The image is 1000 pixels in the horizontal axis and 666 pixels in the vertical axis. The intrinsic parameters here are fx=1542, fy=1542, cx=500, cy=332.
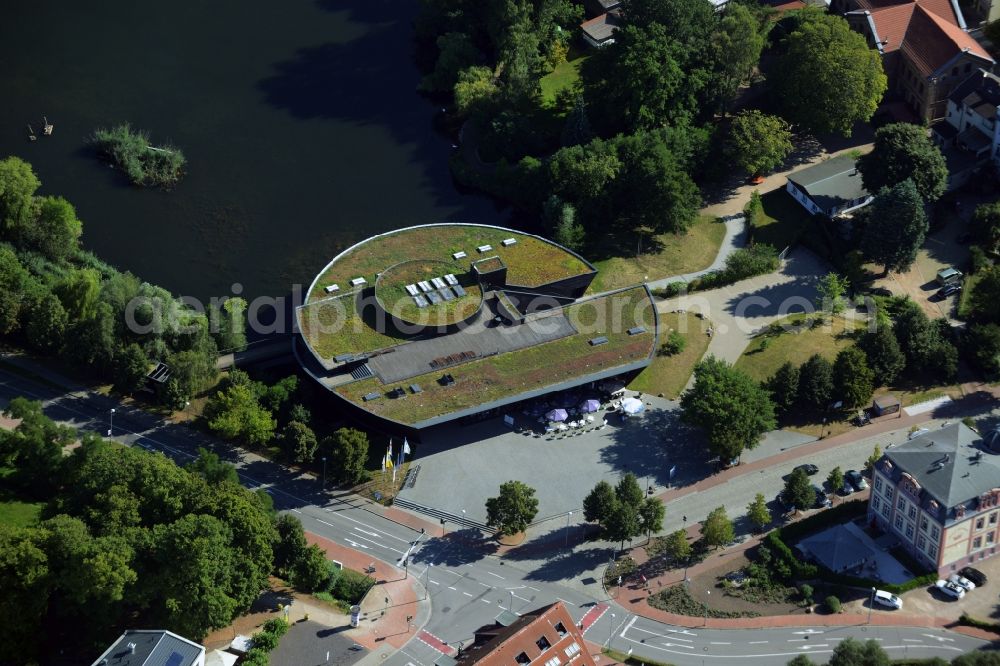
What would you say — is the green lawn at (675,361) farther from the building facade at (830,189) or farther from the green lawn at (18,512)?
the green lawn at (18,512)

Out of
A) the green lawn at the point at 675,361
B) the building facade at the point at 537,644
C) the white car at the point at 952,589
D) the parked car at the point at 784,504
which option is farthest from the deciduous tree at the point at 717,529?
the green lawn at the point at 675,361

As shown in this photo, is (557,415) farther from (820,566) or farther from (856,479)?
(820,566)

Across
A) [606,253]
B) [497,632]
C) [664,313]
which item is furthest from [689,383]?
[497,632]

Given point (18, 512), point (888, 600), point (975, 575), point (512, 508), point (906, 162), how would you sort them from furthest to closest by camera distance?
point (906, 162)
point (512, 508)
point (18, 512)
point (975, 575)
point (888, 600)

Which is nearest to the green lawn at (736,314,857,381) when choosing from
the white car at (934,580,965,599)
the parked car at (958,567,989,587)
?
the parked car at (958,567,989,587)

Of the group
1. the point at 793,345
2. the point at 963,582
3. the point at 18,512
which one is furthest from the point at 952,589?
the point at 18,512

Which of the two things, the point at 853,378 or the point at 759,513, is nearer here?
the point at 759,513

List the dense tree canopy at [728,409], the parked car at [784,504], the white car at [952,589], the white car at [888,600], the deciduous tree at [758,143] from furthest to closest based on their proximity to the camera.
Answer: the deciduous tree at [758,143]
the dense tree canopy at [728,409]
the parked car at [784,504]
the white car at [952,589]
the white car at [888,600]
